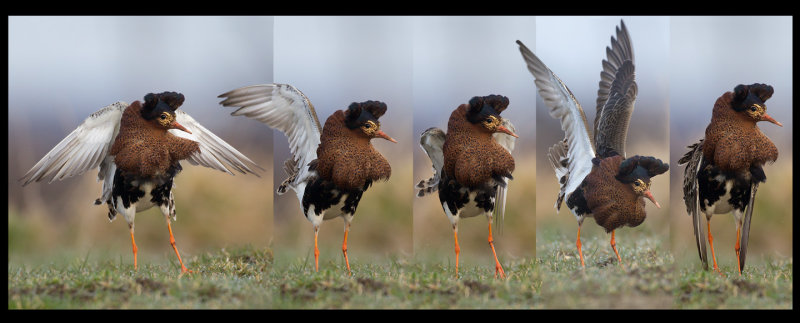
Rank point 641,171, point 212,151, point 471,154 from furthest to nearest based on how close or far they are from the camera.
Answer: point 212,151, point 471,154, point 641,171

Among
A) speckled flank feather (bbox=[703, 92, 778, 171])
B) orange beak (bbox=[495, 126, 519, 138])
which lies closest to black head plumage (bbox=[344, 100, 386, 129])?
orange beak (bbox=[495, 126, 519, 138])

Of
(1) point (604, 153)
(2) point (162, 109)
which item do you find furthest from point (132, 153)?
(1) point (604, 153)

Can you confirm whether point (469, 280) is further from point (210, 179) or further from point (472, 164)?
point (210, 179)

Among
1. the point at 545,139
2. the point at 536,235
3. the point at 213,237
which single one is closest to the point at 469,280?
the point at 536,235

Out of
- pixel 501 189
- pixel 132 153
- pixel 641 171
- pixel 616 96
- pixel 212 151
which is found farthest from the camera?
pixel 212 151

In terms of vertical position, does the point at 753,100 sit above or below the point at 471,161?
above

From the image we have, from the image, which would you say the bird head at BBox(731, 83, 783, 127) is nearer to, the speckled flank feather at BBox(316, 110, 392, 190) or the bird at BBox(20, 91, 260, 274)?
the speckled flank feather at BBox(316, 110, 392, 190)

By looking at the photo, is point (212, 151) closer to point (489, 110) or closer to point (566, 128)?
point (489, 110)
